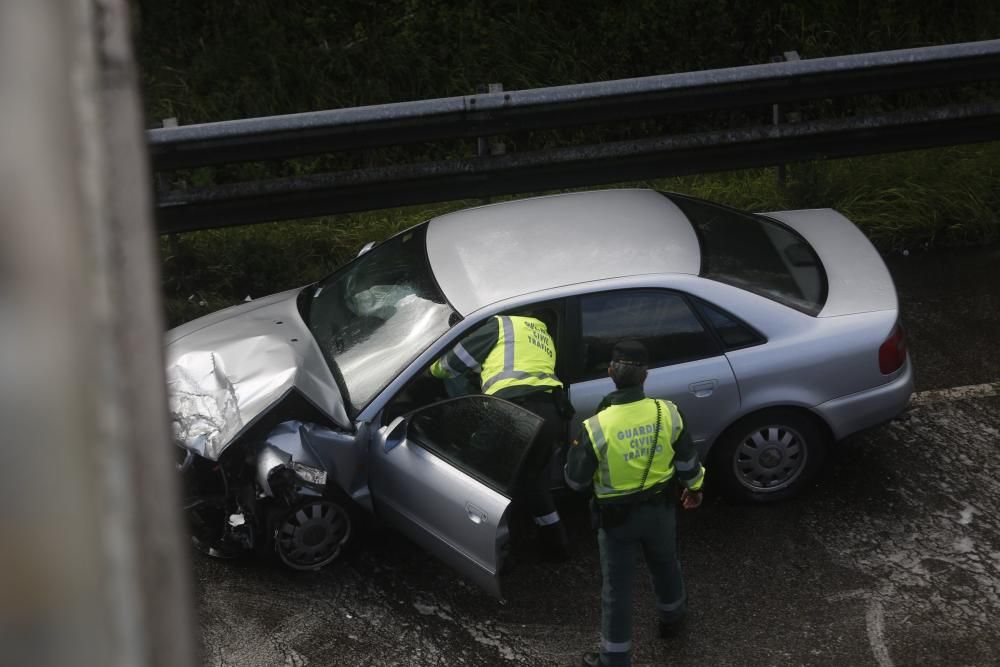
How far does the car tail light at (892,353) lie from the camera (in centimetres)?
528

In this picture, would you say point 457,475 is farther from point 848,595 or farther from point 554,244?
point 848,595

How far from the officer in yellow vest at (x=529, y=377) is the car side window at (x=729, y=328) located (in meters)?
0.76

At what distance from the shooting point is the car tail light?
5284 millimetres

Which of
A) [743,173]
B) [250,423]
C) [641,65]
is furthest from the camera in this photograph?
[641,65]

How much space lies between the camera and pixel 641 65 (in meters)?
9.56

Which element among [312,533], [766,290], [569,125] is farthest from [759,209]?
[312,533]

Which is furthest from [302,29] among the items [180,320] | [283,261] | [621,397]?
[621,397]

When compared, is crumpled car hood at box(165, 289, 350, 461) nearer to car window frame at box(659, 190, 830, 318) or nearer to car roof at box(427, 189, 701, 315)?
car roof at box(427, 189, 701, 315)

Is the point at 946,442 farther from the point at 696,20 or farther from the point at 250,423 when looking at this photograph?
the point at 696,20

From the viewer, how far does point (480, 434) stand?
4906 millimetres

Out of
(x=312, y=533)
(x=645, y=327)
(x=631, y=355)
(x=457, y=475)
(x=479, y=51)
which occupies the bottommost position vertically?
(x=312, y=533)

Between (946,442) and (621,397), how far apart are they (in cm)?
238

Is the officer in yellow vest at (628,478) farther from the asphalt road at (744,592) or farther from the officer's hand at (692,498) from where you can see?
the asphalt road at (744,592)

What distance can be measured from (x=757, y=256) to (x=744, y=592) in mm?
1690
